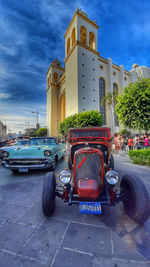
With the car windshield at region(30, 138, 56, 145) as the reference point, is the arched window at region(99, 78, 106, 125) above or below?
above

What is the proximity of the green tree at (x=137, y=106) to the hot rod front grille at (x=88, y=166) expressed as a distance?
25.3 ft

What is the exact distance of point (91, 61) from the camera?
33.1m

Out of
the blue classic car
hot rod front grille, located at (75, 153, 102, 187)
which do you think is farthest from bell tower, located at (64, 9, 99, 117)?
hot rod front grille, located at (75, 153, 102, 187)

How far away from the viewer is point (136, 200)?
182cm

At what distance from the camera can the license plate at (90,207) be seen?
176 cm

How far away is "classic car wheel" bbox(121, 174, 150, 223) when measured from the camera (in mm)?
1760

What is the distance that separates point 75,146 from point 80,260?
2.96m

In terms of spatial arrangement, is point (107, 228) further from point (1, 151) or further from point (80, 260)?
point (1, 151)

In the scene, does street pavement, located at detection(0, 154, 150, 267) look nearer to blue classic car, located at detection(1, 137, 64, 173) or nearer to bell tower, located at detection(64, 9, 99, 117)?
blue classic car, located at detection(1, 137, 64, 173)

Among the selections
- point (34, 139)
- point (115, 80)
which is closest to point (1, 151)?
point (34, 139)

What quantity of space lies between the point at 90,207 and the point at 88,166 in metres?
0.68

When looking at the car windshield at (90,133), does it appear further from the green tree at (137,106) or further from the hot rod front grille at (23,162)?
the green tree at (137,106)

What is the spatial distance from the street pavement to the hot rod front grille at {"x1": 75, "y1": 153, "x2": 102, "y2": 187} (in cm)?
71

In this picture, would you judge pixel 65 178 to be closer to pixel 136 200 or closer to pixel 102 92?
pixel 136 200
